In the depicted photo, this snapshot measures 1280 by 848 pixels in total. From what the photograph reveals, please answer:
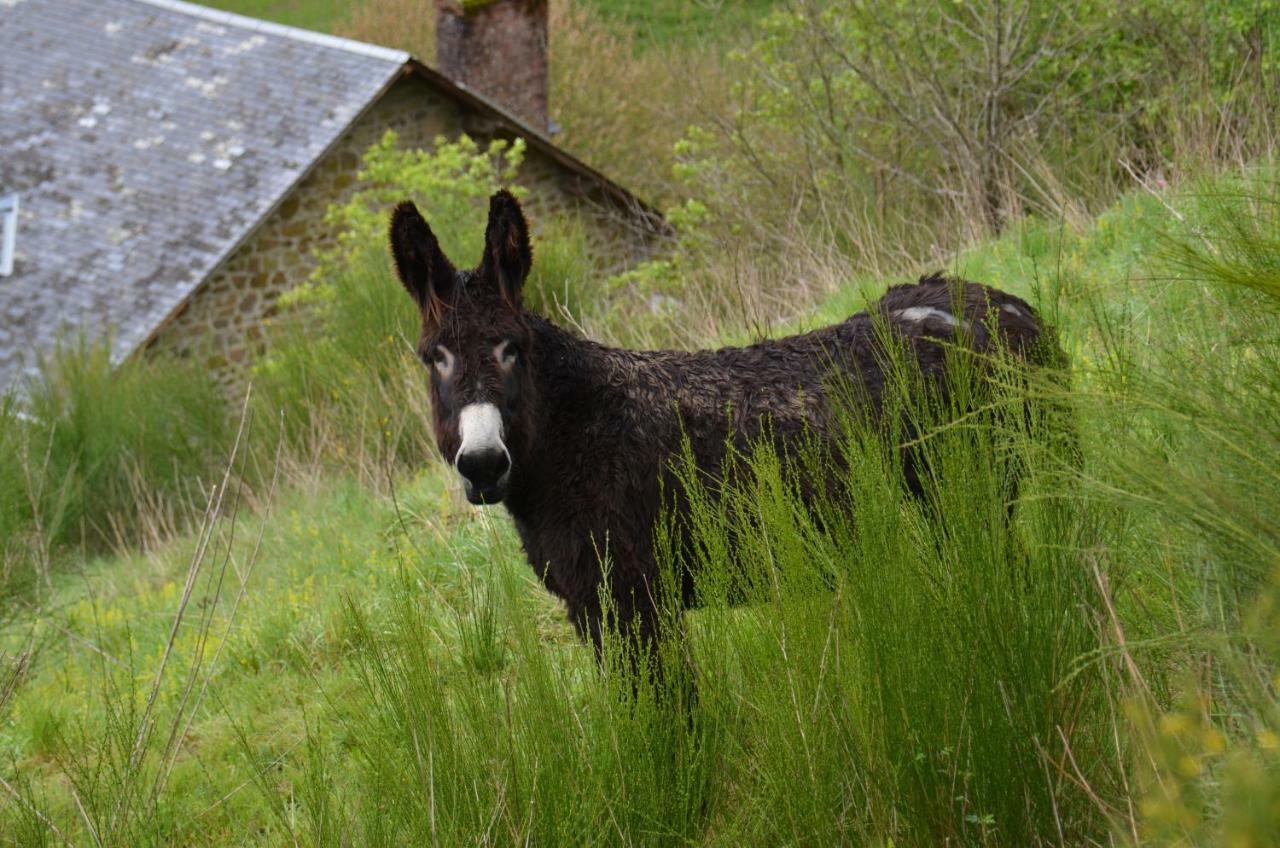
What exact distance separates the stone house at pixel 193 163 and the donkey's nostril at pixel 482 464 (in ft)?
51.1

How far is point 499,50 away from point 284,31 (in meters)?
4.76

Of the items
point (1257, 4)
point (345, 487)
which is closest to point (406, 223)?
point (345, 487)

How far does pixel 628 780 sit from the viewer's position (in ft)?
10.4

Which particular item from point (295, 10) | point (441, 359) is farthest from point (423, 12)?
point (441, 359)

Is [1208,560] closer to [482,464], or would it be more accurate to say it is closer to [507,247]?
[482,464]

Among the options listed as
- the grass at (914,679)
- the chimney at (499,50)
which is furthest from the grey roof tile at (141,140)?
the grass at (914,679)

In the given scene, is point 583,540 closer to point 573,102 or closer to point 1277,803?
point 1277,803

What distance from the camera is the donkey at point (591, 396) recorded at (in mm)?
4055

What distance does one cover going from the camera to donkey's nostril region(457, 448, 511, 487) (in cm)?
372

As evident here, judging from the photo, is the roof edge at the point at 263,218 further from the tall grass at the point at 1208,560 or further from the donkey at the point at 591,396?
the tall grass at the point at 1208,560

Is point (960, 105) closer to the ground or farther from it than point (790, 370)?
farther from it

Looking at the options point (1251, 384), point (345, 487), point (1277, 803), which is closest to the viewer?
point (1277, 803)

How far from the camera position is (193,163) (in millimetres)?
22422

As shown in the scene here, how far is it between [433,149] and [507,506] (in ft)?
67.1
